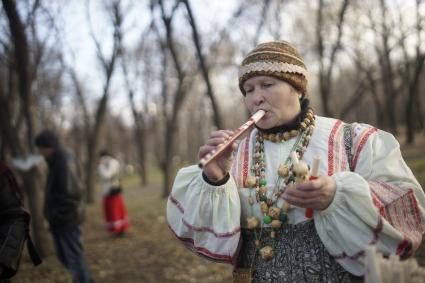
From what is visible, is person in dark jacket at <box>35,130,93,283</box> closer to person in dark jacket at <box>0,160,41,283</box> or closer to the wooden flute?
person in dark jacket at <box>0,160,41,283</box>

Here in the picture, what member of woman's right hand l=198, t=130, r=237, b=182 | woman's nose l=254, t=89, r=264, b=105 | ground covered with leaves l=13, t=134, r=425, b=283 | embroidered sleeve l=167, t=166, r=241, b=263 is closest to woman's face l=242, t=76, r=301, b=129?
woman's nose l=254, t=89, r=264, b=105

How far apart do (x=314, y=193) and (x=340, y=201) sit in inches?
6.3

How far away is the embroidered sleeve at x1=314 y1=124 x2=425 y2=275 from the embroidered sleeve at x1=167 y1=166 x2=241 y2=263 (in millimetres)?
394

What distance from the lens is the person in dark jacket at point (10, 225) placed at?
2.18 m

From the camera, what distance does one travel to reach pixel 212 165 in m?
1.62

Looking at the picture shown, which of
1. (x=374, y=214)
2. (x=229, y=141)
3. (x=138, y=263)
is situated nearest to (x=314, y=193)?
(x=374, y=214)

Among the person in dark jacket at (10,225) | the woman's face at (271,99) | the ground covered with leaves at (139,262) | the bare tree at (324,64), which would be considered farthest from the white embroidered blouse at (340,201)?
the bare tree at (324,64)

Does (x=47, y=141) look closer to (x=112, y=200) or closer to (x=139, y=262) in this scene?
(x=139, y=262)

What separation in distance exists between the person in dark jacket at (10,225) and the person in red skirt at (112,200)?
532cm

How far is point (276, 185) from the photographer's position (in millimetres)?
1730

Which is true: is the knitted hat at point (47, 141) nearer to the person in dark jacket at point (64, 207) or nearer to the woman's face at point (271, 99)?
the person in dark jacket at point (64, 207)

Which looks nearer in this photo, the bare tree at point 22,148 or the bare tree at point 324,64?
the bare tree at point 22,148

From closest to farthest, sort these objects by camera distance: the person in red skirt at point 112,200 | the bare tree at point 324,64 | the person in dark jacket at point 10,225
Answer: the person in dark jacket at point 10,225 → the person in red skirt at point 112,200 → the bare tree at point 324,64

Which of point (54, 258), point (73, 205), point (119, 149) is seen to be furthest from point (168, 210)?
point (119, 149)
